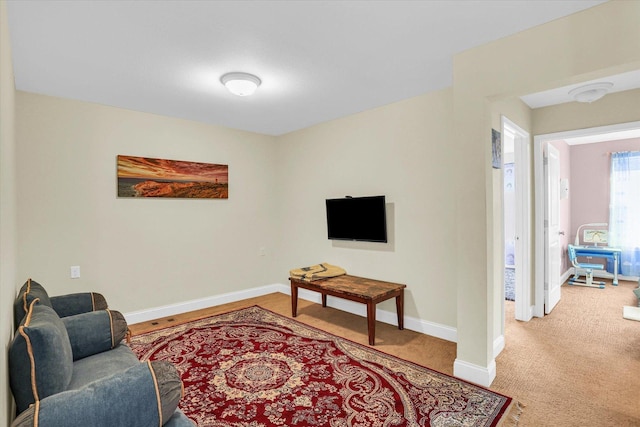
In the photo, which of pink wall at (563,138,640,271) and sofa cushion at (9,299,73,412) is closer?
sofa cushion at (9,299,73,412)

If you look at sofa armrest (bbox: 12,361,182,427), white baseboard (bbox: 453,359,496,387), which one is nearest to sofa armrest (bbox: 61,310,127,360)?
sofa armrest (bbox: 12,361,182,427)

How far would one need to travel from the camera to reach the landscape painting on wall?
3.82m

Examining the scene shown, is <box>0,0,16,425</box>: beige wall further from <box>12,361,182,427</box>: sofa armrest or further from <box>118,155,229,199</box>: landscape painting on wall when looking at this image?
<box>118,155,229,199</box>: landscape painting on wall

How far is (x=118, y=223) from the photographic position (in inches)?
148

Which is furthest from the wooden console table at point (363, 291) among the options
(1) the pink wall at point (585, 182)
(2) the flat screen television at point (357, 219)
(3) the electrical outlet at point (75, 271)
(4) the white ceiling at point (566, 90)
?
(1) the pink wall at point (585, 182)

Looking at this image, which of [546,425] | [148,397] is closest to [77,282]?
[148,397]

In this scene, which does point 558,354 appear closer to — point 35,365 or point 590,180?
point 35,365

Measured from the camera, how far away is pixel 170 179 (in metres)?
4.15

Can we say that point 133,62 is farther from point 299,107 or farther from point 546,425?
point 546,425

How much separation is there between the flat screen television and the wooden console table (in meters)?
0.51

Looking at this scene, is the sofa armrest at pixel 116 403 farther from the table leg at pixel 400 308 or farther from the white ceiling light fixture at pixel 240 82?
the table leg at pixel 400 308

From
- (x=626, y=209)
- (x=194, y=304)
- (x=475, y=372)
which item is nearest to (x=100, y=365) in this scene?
(x=194, y=304)

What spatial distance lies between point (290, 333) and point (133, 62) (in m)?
2.91

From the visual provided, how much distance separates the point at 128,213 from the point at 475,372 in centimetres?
391
